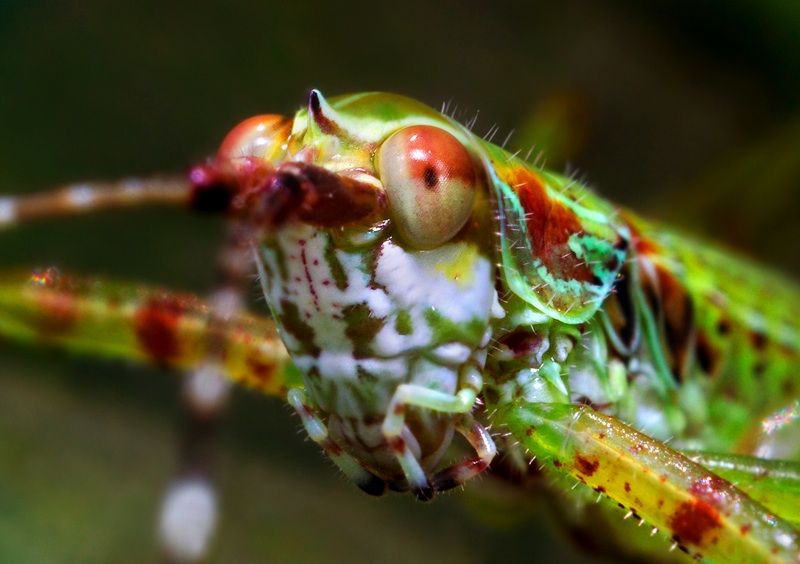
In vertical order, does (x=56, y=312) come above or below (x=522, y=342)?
below

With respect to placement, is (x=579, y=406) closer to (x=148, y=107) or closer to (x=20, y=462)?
(x=20, y=462)

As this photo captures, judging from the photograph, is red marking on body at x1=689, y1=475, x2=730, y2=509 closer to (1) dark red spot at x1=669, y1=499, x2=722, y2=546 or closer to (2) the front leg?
(1) dark red spot at x1=669, y1=499, x2=722, y2=546

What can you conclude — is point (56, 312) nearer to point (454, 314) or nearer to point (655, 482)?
point (454, 314)

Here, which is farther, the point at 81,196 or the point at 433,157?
the point at 81,196

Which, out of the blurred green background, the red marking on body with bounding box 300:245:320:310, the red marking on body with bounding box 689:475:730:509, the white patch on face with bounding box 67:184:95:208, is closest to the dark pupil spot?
the red marking on body with bounding box 300:245:320:310

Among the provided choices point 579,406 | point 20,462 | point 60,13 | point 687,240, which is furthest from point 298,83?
point 579,406

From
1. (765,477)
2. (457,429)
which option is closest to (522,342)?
(457,429)

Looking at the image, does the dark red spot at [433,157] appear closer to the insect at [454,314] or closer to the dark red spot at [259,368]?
the insect at [454,314]

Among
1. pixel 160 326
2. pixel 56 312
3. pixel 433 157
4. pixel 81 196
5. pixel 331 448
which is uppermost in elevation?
pixel 433 157
